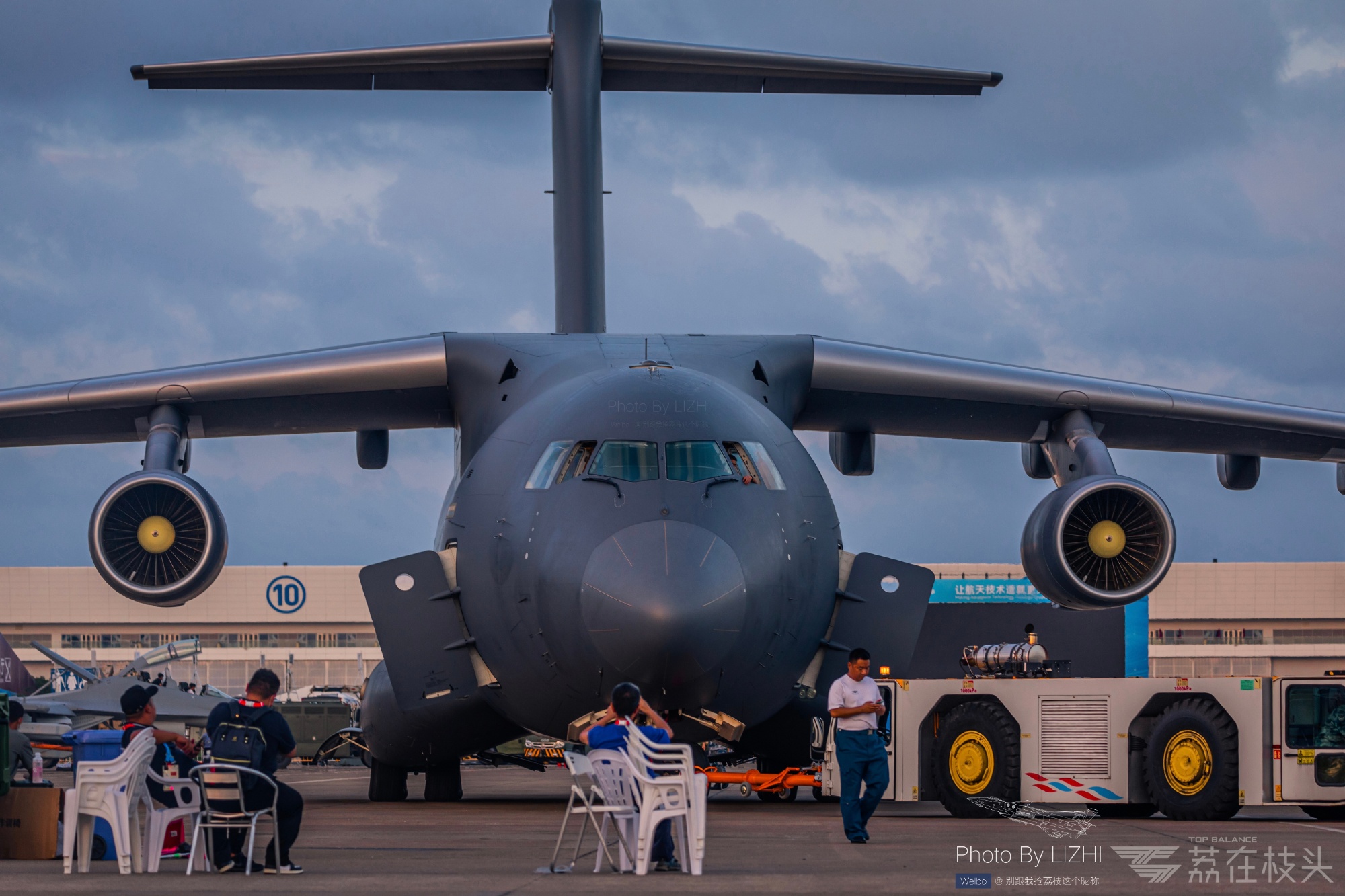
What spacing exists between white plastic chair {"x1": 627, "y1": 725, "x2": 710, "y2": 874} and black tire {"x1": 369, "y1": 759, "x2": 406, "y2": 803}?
7.56 meters

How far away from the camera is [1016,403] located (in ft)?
48.7

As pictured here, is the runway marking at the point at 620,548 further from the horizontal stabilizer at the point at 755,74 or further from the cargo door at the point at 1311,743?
the horizontal stabilizer at the point at 755,74

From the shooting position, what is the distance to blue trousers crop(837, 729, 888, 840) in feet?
30.2

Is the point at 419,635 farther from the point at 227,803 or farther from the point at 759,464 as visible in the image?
the point at 227,803

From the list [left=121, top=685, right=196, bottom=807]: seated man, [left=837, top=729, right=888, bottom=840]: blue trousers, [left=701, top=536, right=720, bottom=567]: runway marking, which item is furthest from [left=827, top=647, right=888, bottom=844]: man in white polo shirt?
[left=121, top=685, right=196, bottom=807]: seated man

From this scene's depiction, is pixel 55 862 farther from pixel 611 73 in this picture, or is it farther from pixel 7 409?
pixel 611 73

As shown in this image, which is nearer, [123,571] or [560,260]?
[123,571]

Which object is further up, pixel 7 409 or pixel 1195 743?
pixel 7 409

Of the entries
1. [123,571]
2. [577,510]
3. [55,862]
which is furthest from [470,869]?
[123,571]

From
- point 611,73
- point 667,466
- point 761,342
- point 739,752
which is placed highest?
point 611,73

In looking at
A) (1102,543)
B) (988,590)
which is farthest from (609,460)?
(988,590)

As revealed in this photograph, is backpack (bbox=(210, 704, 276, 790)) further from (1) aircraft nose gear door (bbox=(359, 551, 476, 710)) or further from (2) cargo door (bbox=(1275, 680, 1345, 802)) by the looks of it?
(2) cargo door (bbox=(1275, 680, 1345, 802))

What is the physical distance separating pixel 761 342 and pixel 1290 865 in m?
7.12

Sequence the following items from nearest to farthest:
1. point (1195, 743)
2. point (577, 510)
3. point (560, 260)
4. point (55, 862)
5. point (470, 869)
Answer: point (470, 869) < point (55, 862) < point (577, 510) < point (1195, 743) < point (560, 260)
